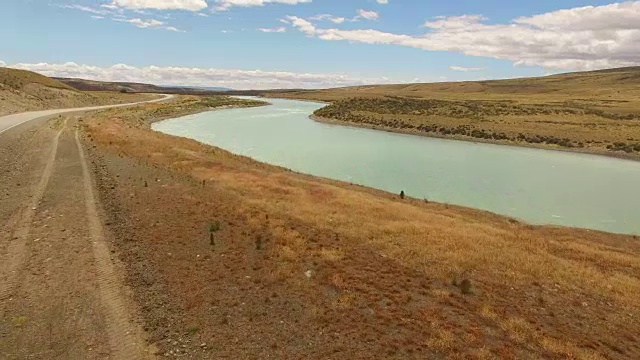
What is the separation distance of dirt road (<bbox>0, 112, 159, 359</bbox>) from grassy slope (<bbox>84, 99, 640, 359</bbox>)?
829 millimetres

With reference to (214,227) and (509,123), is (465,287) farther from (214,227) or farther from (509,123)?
(509,123)

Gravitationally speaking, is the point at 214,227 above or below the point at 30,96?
below

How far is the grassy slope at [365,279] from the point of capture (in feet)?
40.8

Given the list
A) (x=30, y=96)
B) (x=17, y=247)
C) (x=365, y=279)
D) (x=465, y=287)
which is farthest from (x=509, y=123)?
(x=30, y=96)

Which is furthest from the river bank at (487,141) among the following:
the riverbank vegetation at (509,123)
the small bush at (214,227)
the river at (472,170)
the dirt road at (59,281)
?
the dirt road at (59,281)

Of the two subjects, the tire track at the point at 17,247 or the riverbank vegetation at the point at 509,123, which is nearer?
the tire track at the point at 17,247

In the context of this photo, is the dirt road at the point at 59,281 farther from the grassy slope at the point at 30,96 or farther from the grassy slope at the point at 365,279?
the grassy slope at the point at 30,96

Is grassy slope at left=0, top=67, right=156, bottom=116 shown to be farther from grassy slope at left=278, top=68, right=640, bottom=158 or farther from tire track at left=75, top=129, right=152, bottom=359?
tire track at left=75, top=129, right=152, bottom=359

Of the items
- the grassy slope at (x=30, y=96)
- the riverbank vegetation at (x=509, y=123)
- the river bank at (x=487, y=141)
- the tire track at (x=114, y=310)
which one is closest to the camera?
the tire track at (x=114, y=310)

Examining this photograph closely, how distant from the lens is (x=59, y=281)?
1455 cm

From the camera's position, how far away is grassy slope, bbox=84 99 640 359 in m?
12.4

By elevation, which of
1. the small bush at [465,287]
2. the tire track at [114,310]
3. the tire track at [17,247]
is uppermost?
the tire track at [17,247]

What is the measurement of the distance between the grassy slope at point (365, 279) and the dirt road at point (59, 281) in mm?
829

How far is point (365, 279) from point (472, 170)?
39.7 metres
